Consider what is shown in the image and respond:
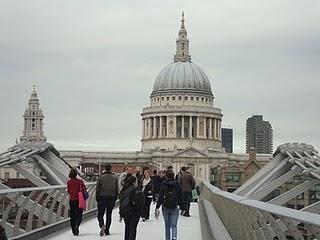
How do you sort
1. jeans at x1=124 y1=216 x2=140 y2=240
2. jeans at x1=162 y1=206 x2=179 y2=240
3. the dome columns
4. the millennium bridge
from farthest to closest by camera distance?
the dome columns → jeans at x1=162 y1=206 x2=179 y2=240 → jeans at x1=124 y1=216 x2=140 y2=240 → the millennium bridge

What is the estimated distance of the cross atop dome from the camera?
190375 millimetres

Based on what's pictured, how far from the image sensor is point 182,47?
193125mm

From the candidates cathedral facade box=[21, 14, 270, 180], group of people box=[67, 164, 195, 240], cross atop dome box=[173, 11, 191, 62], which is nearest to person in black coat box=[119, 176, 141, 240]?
group of people box=[67, 164, 195, 240]

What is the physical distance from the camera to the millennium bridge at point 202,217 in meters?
7.51

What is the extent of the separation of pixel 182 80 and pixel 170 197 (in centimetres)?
16511

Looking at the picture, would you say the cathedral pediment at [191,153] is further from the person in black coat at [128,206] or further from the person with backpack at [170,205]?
the person in black coat at [128,206]

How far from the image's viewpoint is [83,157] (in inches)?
7008

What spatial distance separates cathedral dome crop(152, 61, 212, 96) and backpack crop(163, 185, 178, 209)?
16403 centimetres

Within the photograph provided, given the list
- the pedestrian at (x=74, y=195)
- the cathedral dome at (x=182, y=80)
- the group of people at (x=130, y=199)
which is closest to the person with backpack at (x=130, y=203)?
the group of people at (x=130, y=199)

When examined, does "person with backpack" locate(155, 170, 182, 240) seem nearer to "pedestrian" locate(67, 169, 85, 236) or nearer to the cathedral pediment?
"pedestrian" locate(67, 169, 85, 236)

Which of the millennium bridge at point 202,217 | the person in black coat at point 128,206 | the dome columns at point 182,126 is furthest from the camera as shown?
the dome columns at point 182,126

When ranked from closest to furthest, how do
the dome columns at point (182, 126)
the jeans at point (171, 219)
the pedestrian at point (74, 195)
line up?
the jeans at point (171, 219) → the pedestrian at point (74, 195) → the dome columns at point (182, 126)

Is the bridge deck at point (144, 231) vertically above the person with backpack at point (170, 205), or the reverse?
the person with backpack at point (170, 205)

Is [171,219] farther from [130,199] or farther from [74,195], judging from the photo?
[74,195]
